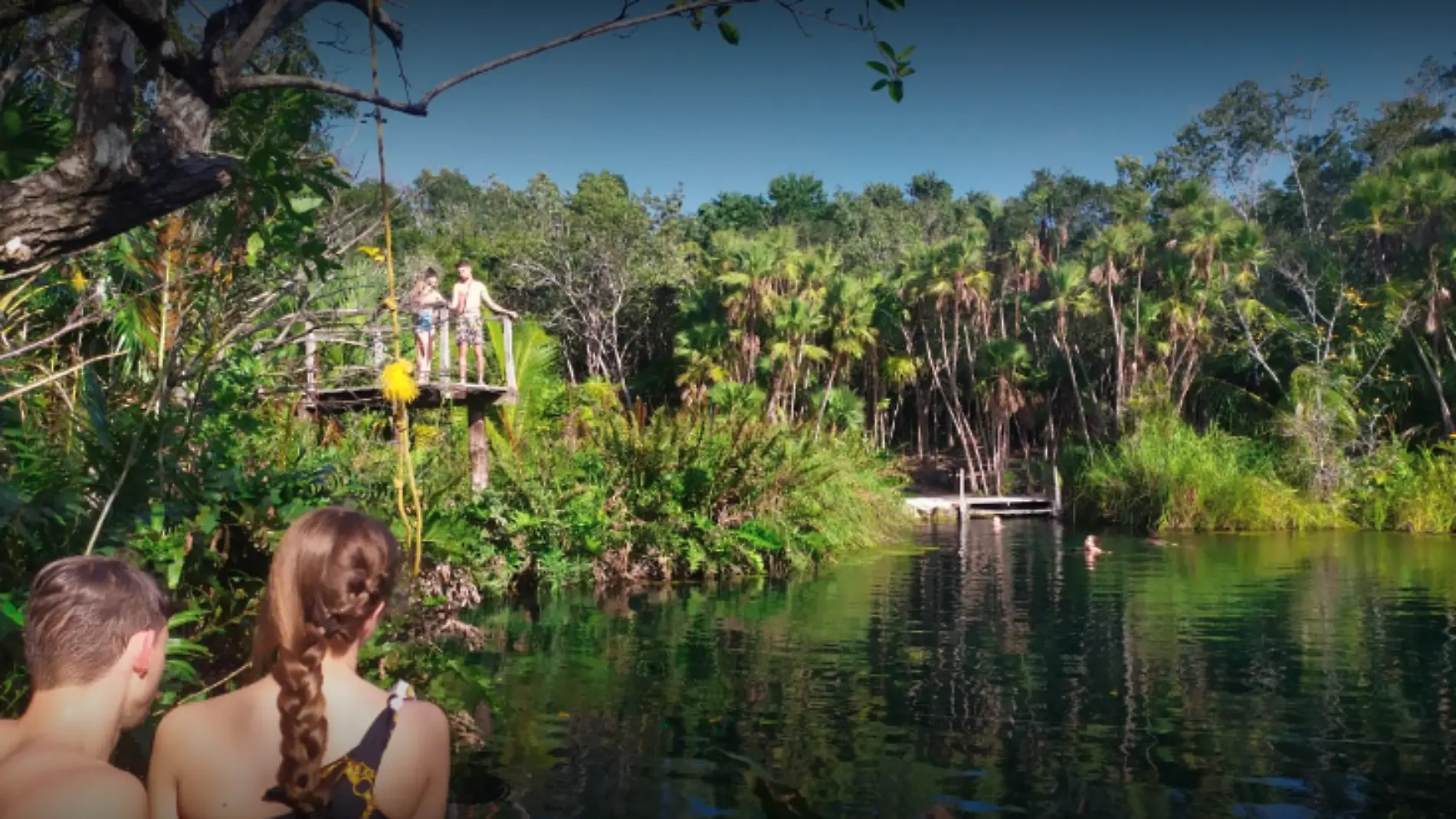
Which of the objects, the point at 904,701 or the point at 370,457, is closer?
the point at 904,701

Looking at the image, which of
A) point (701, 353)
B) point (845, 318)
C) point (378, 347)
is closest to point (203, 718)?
point (378, 347)

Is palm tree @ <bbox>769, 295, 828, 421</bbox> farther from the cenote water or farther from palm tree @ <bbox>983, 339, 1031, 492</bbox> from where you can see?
the cenote water

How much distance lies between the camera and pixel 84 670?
1821 mm

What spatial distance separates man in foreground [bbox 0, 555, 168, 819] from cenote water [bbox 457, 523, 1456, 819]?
1.00 meters

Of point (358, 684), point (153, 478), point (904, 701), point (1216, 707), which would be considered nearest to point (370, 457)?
point (904, 701)

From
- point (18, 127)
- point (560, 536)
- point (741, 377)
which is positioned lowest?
point (560, 536)

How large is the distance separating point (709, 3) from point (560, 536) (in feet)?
38.5

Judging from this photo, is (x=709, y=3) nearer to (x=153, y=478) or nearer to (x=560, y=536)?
(x=153, y=478)

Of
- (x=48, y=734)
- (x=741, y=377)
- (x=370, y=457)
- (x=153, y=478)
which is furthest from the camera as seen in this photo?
(x=741, y=377)

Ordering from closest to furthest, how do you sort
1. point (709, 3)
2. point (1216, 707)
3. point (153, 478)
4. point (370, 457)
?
1. point (709, 3)
2. point (153, 478)
3. point (1216, 707)
4. point (370, 457)

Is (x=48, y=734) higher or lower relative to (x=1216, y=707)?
higher

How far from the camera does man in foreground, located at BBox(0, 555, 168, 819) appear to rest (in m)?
1.71

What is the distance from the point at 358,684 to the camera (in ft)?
6.75

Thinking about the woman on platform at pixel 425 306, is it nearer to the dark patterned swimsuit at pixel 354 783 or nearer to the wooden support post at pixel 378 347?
the wooden support post at pixel 378 347
